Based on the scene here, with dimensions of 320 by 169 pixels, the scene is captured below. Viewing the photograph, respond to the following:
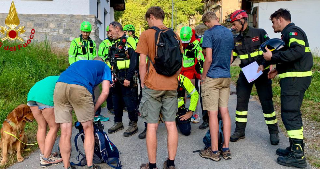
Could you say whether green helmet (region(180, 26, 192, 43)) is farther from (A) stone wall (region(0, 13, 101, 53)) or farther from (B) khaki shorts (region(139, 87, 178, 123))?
(A) stone wall (region(0, 13, 101, 53))

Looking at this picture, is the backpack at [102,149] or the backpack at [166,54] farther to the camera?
the backpack at [102,149]

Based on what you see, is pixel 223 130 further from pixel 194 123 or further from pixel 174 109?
pixel 194 123

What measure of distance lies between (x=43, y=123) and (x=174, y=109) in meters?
1.88

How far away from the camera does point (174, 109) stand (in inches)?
141

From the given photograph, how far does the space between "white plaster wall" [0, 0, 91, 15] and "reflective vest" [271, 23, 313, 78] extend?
9.19 metres

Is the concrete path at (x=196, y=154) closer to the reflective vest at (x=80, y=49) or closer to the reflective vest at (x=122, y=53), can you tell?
the reflective vest at (x=122, y=53)

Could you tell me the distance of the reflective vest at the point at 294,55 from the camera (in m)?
3.68

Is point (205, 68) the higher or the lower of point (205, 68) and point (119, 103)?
the higher

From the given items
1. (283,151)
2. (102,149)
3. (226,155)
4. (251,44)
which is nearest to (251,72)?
(251,44)

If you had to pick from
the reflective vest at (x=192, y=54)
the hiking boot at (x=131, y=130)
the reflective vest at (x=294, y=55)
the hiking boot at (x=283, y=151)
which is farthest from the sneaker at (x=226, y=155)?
the reflective vest at (x=192, y=54)

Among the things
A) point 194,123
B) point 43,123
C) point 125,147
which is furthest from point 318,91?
point 43,123

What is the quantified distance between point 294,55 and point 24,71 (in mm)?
6883

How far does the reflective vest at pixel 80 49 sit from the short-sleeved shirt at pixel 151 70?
3292 mm

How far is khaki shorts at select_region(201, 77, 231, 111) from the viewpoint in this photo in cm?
405
